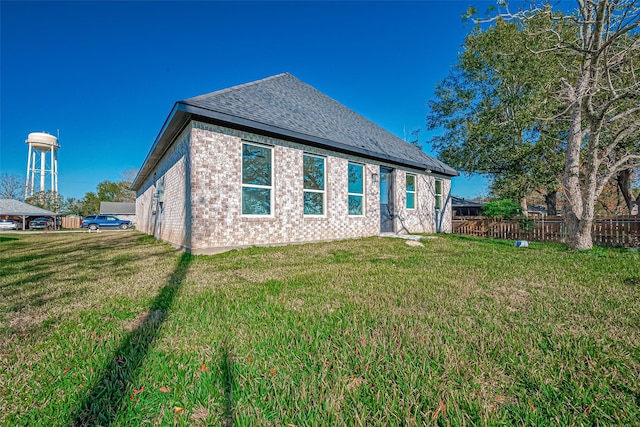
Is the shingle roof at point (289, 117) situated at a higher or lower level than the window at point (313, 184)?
higher

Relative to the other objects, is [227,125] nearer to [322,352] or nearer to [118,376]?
[118,376]

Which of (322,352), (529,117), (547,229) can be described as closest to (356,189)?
(547,229)

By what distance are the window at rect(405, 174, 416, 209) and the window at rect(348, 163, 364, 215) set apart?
3.23 metres

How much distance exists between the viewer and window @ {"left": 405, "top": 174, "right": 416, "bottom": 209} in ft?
39.6

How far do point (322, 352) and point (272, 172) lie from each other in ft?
20.0

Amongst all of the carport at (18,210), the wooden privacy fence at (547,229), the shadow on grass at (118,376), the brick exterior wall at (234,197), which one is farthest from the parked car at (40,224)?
the wooden privacy fence at (547,229)

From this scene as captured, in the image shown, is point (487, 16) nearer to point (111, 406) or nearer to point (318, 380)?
point (318, 380)

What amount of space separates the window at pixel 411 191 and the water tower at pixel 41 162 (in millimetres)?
48485

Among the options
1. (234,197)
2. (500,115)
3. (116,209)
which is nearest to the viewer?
(234,197)

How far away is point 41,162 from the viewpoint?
1513 inches

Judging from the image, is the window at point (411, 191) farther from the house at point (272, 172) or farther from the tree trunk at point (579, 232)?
the tree trunk at point (579, 232)

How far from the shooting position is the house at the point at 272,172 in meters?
6.35

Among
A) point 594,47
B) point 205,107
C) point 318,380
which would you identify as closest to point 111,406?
point 318,380

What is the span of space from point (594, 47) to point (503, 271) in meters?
6.28
